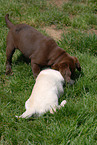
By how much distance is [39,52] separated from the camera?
366 centimetres

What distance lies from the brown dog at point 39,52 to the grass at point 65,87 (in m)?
0.21

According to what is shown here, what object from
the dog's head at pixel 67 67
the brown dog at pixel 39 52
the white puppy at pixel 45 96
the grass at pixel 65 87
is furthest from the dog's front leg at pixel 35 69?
the white puppy at pixel 45 96

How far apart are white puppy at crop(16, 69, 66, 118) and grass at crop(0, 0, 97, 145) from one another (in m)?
0.10

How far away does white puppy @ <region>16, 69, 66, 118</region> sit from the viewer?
8.19 feet

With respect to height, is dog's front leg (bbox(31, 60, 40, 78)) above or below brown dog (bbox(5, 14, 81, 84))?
below

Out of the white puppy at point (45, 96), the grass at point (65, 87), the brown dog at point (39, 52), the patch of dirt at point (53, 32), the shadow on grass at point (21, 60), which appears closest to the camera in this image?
the grass at point (65, 87)

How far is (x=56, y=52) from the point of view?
11.9 feet

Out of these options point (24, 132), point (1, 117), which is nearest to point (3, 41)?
point (1, 117)

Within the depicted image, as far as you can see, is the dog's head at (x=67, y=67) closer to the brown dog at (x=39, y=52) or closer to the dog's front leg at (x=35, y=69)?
the brown dog at (x=39, y=52)

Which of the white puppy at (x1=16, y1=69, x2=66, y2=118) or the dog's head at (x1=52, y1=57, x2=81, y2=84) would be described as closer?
the white puppy at (x1=16, y1=69, x2=66, y2=118)

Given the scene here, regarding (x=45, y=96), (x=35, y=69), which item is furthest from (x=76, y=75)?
(x=45, y=96)

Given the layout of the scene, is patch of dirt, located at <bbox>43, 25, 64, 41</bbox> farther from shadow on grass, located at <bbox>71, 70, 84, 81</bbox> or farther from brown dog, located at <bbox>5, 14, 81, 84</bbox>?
shadow on grass, located at <bbox>71, 70, 84, 81</bbox>

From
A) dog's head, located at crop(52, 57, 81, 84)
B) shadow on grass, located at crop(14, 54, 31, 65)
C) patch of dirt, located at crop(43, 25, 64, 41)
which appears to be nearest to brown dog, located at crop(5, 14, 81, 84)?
dog's head, located at crop(52, 57, 81, 84)

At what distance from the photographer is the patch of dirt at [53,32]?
5.03 m
